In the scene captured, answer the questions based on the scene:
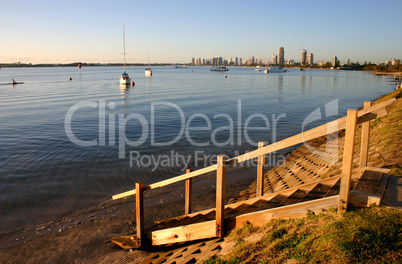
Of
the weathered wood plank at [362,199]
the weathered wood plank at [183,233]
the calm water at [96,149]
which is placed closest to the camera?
the weathered wood plank at [362,199]

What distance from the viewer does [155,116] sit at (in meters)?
30.0

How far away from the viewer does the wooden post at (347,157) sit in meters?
4.16

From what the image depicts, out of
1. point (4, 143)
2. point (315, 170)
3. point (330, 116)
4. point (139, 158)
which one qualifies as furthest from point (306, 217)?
point (330, 116)

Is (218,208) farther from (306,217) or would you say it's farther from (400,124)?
(400,124)

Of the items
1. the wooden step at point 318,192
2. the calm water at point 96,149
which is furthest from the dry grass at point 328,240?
the calm water at point 96,149

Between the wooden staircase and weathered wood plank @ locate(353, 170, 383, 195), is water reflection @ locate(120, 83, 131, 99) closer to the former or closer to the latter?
the wooden staircase

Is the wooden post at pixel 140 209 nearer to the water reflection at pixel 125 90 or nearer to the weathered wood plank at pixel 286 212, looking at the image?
the weathered wood plank at pixel 286 212

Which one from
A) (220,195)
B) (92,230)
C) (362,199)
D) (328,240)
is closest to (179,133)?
(92,230)

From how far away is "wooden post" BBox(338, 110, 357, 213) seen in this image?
13.6ft

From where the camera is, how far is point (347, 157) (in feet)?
13.9

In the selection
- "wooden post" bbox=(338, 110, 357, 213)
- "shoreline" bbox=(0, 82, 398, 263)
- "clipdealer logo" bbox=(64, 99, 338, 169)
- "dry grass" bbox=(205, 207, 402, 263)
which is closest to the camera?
"dry grass" bbox=(205, 207, 402, 263)

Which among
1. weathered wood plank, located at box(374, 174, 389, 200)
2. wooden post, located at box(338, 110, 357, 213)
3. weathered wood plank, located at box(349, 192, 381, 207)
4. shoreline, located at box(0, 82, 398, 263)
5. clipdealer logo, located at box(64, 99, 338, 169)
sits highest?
wooden post, located at box(338, 110, 357, 213)

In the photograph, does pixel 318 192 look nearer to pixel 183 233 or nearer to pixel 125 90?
pixel 183 233

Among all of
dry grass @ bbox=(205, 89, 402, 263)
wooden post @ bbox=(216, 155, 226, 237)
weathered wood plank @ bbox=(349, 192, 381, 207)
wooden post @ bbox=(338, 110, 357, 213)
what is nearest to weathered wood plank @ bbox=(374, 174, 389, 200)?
weathered wood plank @ bbox=(349, 192, 381, 207)
